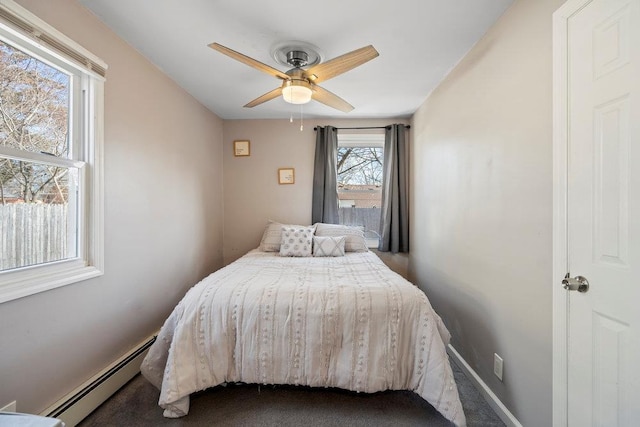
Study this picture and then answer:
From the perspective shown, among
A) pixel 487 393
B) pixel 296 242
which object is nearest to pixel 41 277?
pixel 296 242

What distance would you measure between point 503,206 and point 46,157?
258 centimetres

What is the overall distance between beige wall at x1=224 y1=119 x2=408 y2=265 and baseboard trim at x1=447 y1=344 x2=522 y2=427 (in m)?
2.24

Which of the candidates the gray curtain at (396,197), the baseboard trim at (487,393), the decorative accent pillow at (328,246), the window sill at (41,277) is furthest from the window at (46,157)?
the gray curtain at (396,197)

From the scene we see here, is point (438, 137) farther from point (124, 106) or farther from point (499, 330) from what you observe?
point (124, 106)

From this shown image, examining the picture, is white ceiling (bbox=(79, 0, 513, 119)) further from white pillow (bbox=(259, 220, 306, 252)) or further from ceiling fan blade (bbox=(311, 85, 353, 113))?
white pillow (bbox=(259, 220, 306, 252))

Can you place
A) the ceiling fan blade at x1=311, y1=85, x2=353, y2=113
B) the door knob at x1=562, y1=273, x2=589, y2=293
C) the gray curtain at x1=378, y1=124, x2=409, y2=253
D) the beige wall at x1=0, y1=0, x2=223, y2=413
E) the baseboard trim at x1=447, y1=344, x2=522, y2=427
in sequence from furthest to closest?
the gray curtain at x1=378, y1=124, x2=409, y2=253 < the ceiling fan blade at x1=311, y1=85, x2=353, y2=113 < the baseboard trim at x1=447, y1=344, x2=522, y2=427 < the beige wall at x1=0, y1=0, x2=223, y2=413 < the door knob at x1=562, y1=273, x2=589, y2=293

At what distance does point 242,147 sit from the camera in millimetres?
3541

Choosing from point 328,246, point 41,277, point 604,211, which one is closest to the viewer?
point 604,211

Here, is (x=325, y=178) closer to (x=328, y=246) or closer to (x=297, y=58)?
Answer: (x=328, y=246)

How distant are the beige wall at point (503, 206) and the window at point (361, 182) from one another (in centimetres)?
127

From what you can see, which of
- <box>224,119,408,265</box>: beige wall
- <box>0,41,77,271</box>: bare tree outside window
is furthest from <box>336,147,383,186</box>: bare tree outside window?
<box>0,41,77,271</box>: bare tree outside window

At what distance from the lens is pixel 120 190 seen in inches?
70.9

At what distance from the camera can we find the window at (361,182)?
11.8 ft

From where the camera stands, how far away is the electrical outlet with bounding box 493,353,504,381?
152 centimetres
